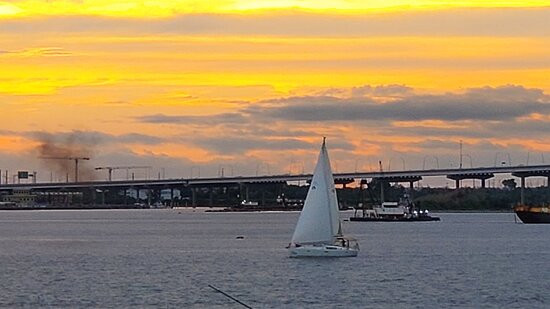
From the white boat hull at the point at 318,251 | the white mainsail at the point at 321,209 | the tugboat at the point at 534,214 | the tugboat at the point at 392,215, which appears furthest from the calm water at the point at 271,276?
the tugboat at the point at 392,215

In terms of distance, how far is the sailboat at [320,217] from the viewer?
73062mm

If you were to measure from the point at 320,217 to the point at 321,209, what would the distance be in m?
0.45

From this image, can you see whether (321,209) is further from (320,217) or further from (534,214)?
(534,214)

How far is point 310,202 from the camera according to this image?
73.3 metres

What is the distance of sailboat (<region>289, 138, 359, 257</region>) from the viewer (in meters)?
73.1

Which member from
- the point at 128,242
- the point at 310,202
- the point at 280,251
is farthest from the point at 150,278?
the point at 128,242

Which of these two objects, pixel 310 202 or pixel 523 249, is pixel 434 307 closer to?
pixel 310 202

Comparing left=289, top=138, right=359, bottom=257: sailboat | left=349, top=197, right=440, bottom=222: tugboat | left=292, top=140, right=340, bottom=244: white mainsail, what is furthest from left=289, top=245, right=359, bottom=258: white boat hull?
left=349, top=197, right=440, bottom=222: tugboat

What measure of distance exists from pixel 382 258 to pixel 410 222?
106 m

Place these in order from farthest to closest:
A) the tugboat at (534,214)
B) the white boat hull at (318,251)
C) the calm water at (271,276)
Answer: the tugboat at (534,214)
the white boat hull at (318,251)
the calm water at (271,276)

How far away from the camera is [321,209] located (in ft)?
240

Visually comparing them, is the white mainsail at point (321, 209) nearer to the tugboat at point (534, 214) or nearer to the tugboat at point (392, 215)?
the tugboat at point (534, 214)

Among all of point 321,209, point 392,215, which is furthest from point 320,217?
point 392,215

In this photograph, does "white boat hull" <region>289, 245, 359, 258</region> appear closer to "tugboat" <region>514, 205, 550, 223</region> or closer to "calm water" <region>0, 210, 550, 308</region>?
"calm water" <region>0, 210, 550, 308</region>
